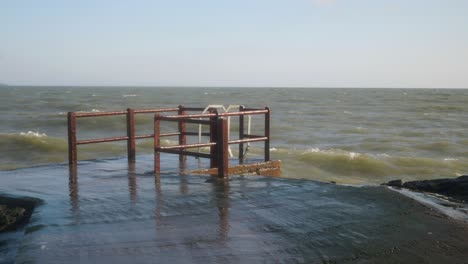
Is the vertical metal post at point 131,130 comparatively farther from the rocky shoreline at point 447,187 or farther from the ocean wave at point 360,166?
the ocean wave at point 360,166

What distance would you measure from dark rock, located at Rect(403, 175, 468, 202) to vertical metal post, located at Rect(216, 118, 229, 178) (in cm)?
287

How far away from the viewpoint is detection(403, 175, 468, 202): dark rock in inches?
291

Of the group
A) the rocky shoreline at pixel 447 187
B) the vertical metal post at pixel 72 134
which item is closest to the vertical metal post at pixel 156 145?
the vertical metal post at pixel 72 134

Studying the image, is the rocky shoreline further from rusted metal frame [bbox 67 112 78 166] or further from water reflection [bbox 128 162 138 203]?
rusted metal frame [bbox 67 112 78 166]

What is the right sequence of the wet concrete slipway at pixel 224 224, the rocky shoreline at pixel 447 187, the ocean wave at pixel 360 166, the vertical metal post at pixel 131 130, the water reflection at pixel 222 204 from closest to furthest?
the wet concrete slipway at pixel 224 224, the water reflection at pixel 222 204, the rocky shoreline at pixel 447 187, the vertical metal post at pixel 131 130, the ocean wave at pixel 360 166

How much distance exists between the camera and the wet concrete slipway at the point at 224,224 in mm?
4211

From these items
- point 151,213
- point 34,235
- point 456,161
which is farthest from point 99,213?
point 456,161

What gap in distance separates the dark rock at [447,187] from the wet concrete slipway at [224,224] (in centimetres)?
127

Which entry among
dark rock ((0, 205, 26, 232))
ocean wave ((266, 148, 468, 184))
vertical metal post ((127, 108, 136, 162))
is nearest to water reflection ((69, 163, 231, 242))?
dark rock ((0, 205, 26, 232))

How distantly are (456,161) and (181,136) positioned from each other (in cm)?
1288

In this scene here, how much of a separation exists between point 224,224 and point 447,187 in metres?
4.23

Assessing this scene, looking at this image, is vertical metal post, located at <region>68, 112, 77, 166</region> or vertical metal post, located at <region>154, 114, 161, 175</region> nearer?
vertical metal post, located at <region>154, 114, 161, 175</region>

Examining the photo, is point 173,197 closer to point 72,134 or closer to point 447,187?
point 72,134

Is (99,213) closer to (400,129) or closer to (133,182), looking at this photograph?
(133,182)
